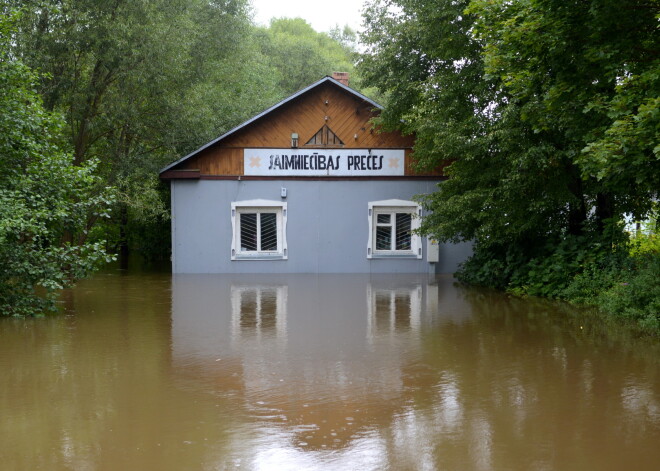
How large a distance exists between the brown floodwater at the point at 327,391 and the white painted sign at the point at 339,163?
8.40 meters

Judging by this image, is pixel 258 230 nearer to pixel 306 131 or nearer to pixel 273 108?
pixel 306 131

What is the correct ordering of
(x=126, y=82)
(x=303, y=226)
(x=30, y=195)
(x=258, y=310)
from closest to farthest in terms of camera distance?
(x=30, y=195) < (x=258, y=310) < (x=126, y=82) < (x=303, y=226)

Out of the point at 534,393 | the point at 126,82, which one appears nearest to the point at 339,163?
the point at 126,82

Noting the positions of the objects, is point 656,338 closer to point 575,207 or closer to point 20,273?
point 575,207

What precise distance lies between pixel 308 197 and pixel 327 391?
46.7ft

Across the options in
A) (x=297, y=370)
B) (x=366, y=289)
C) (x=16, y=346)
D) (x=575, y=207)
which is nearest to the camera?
(x=297, y=370)

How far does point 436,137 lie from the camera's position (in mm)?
16125

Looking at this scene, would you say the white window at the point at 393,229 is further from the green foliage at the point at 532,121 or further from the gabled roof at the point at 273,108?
the gabled roof at the point at 273,108

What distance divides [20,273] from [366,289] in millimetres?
8096

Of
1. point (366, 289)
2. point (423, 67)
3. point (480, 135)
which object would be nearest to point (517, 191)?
point (480, 135)

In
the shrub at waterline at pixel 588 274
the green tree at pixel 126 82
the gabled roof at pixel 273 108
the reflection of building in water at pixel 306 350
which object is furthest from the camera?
the gabled roof at pixel 273 108

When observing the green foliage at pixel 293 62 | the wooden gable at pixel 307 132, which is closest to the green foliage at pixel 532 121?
the wooden gable at pixel 307 132

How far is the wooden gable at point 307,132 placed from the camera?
20750 millimetres

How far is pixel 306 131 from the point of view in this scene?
21.0 m
